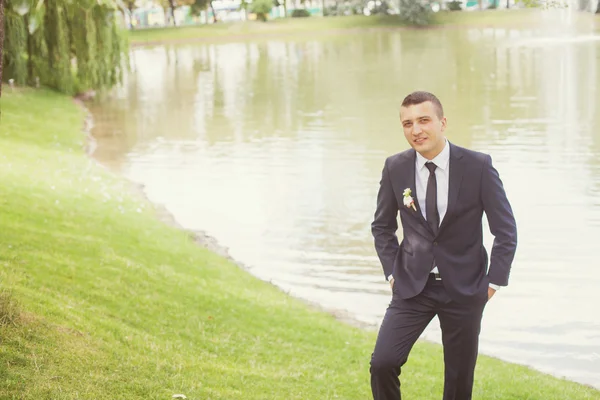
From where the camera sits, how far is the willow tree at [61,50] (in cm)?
2856

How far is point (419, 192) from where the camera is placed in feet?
15.6

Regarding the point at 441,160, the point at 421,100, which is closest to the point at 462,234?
the point at 441,160

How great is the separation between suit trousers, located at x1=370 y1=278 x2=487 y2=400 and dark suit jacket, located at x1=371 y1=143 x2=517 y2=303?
65 mm

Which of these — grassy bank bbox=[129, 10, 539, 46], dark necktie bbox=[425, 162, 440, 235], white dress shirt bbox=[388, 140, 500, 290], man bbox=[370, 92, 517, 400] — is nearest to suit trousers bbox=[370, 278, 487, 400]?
man bbox=[370, 92, 517, 400]

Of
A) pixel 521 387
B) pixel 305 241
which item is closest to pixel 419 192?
pixel 521 387

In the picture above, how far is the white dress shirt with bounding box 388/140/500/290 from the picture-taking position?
472cm

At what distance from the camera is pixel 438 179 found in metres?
4.75

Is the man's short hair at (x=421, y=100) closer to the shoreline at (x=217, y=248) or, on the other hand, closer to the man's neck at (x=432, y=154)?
the man's neck at (x=432, y=154)

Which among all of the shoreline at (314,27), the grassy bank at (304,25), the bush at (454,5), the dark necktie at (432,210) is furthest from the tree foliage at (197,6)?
the dark necktie at (432,210)

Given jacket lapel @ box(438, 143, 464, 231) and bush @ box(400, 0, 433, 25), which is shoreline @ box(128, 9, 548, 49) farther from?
jacket lapel @ box(438, 143, 464, 231)

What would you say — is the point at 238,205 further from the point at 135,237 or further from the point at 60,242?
the point at 60,242

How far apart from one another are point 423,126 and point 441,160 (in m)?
0.22

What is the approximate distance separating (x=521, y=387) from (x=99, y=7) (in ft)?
14.9

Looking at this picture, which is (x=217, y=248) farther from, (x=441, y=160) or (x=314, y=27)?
(x=314, y=27)
